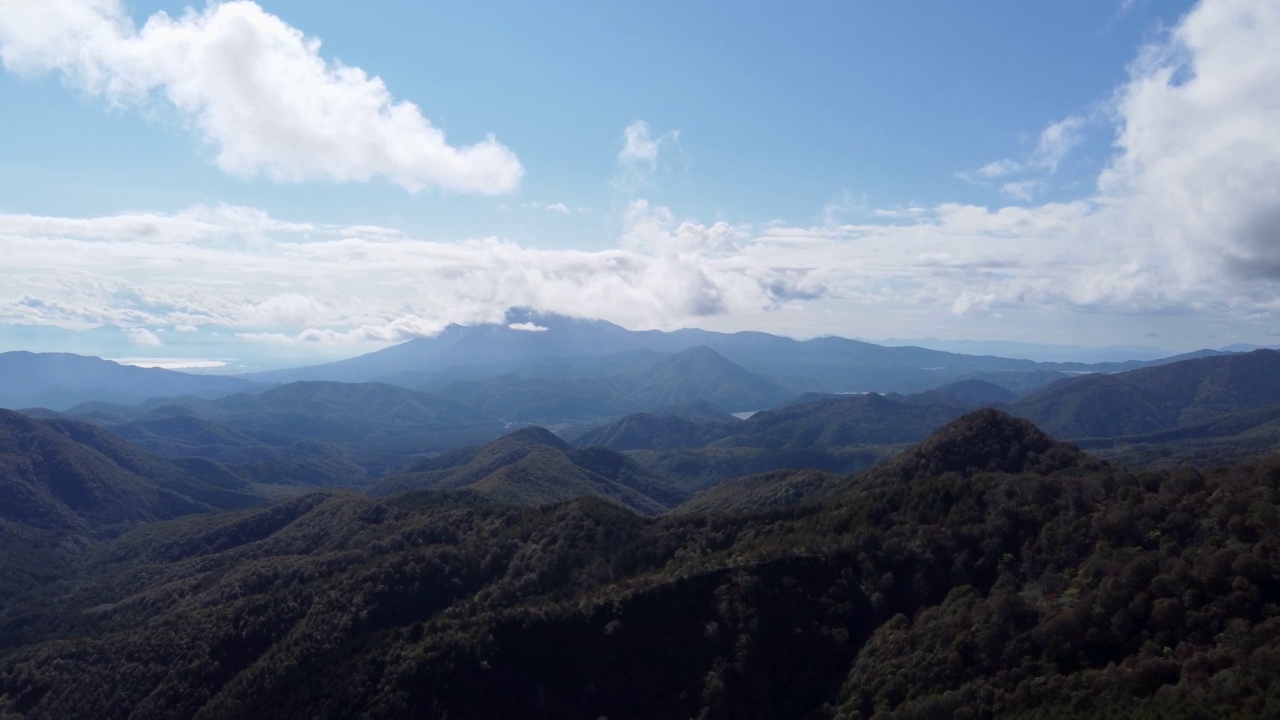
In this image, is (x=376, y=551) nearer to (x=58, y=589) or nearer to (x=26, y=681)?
(x=26, y=681)

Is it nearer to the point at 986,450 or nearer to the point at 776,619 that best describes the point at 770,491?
the point at 986,450

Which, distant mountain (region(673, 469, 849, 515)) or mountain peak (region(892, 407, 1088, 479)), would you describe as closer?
mountain peak (region(892, 407, 1088, 479))

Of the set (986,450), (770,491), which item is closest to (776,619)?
(986,450)

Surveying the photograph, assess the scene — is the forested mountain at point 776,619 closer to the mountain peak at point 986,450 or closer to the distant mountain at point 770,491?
the mountain peak at point 986,450

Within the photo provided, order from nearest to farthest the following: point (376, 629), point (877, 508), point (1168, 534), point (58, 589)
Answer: point (1168, 534)
point (376, 629)
point (877, 508)
point (58, 589)

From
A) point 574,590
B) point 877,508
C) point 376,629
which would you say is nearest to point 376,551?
point 376,629

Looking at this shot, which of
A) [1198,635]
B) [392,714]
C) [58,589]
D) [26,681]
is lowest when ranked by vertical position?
[58,589]

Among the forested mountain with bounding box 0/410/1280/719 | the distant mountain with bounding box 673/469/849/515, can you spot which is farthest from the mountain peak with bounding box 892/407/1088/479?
the distant mountain with bounding box 673/469/849/515

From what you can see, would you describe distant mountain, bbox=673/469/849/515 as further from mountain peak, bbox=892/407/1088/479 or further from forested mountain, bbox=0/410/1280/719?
forested mountain, bbox=0/410/1280/719

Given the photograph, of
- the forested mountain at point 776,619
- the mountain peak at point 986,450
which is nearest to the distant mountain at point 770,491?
the mountain peak at point 986,450
